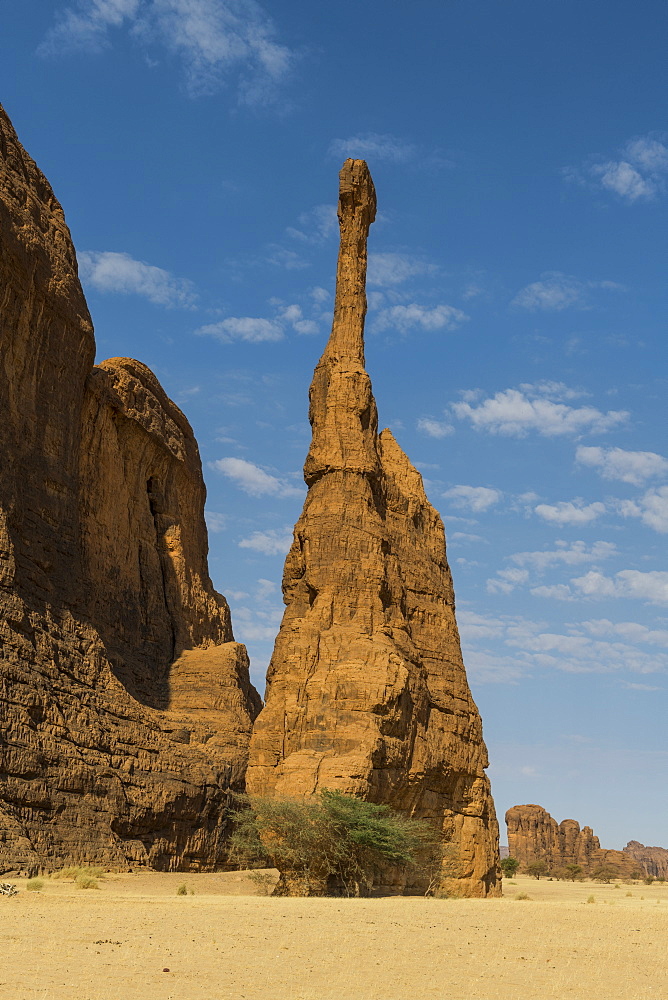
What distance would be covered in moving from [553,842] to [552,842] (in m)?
0.11

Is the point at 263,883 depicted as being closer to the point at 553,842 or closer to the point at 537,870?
the point at 537,870

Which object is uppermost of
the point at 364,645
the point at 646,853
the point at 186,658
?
the point at 186,658

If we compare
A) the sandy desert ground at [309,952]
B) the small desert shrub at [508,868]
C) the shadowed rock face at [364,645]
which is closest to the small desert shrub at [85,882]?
the sandy desert ground at [309,952]

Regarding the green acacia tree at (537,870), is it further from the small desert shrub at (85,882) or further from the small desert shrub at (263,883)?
the small desert shrub at (85,882)

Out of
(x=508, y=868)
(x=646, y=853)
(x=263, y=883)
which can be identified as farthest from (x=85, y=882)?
(x=646, y=853)

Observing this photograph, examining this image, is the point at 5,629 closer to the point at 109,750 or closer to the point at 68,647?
the point at 68,647

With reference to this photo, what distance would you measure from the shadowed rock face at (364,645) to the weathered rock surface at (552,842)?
70.5 metres

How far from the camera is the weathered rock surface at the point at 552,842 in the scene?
97.0 m

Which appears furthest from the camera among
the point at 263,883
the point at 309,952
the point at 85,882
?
the point at 263,883

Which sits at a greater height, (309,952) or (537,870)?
(309,952)

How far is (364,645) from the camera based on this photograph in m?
28.1

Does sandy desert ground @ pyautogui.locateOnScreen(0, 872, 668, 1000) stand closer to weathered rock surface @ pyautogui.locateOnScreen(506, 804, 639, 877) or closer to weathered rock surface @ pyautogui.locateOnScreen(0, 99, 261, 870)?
weathered rock surface @ pyautogui.locateOnScreen(0, 99, 261, 870)

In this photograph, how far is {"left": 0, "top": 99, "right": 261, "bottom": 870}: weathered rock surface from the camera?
27.5m

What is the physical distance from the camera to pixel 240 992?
10625mm
